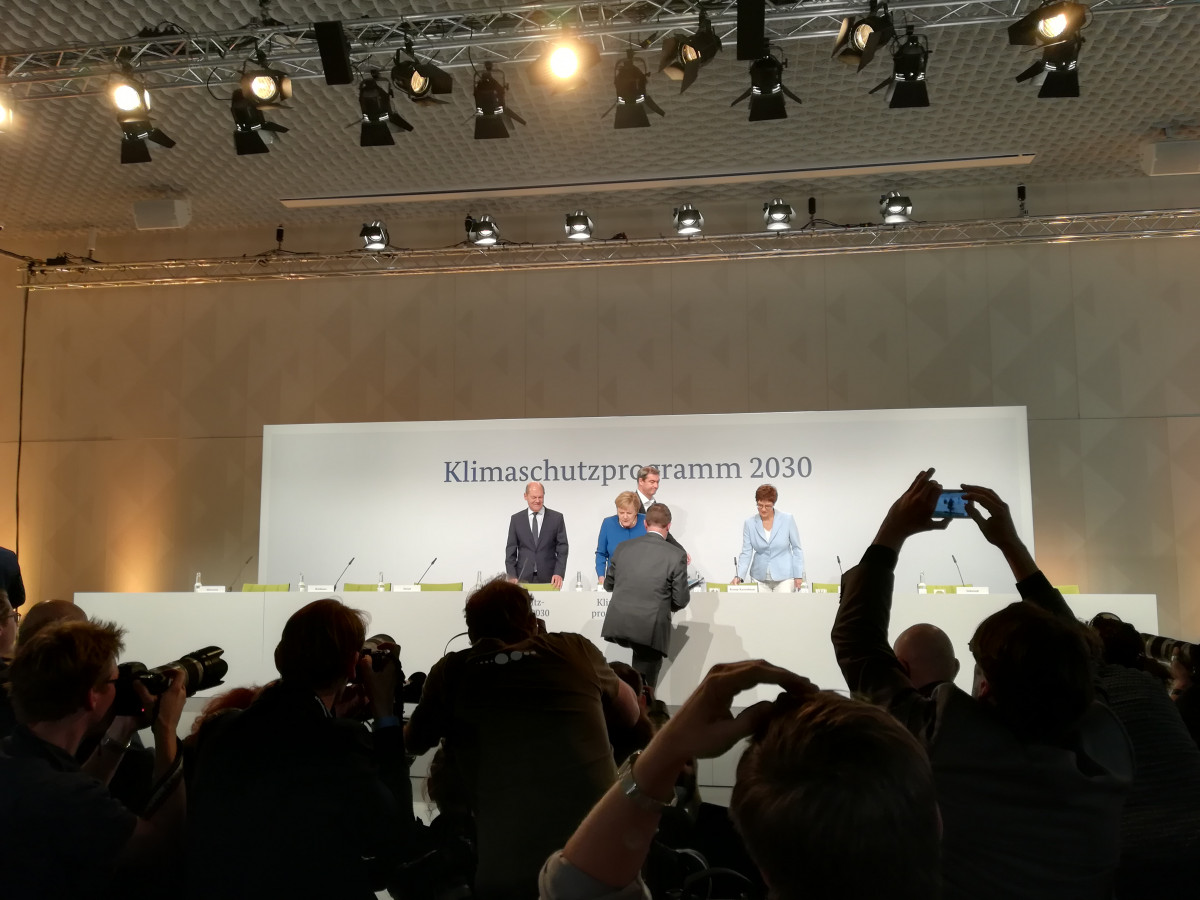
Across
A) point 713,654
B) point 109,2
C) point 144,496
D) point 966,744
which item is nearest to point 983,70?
point 713,654

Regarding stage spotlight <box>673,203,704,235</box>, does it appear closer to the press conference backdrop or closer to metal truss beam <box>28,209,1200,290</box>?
metal truss beam <box>28,209,1200,290</box>

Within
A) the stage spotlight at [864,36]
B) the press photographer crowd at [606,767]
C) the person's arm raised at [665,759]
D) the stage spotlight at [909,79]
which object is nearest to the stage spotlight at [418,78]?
the stage spotlight at [864,36]

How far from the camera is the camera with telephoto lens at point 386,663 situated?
6.39ft

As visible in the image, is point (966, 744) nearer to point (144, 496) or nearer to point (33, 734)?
point (33, 734)

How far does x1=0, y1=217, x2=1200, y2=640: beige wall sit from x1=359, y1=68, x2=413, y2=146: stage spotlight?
3055 millimetres

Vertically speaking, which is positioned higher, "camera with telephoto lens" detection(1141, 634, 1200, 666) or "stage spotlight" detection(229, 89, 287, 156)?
"stage spotlight" detection(229, 89, 287, 156)

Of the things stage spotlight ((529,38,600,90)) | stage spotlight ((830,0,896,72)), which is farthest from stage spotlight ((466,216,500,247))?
stage spotlight ((830,0,896,72))

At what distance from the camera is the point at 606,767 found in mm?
2000

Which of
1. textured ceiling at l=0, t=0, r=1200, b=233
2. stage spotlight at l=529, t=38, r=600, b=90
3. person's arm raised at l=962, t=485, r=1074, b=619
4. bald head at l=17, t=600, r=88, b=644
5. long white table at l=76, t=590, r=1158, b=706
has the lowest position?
long white table at l=76, t=590, r=1158, b=706

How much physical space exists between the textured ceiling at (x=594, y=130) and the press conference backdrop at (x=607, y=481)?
2.01 meters

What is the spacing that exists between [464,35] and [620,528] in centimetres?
352

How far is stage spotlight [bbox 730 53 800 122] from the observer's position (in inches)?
193

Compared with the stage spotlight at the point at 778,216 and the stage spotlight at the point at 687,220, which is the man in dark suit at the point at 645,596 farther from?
the stage spotlight at the point at 778,216

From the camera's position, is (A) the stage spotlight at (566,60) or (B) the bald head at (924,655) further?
(A) the stage spotlight at (566,60)
